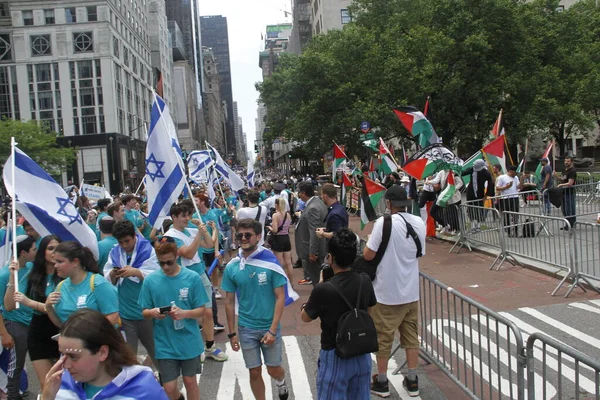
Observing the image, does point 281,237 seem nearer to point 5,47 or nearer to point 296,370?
point 296,370

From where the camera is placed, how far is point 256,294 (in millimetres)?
4926

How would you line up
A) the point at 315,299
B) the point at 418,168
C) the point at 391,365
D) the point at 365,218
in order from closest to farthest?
the point at 315,299
the point at 391,365
the point at 365,218
the point at 418,168

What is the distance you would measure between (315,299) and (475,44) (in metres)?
24.5

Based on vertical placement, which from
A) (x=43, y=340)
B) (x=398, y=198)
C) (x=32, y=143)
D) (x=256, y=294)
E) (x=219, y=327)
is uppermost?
(x=32, y=143)

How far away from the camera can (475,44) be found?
25.9 metres

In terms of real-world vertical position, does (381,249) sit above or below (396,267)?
above

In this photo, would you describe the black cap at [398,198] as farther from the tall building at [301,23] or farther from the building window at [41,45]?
the tall building at [301,23]

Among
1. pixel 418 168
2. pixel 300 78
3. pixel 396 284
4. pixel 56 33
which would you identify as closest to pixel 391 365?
pixel 396 284

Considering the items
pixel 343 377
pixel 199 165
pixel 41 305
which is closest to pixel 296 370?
pixel 343 377

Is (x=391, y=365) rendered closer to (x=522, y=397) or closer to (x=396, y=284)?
(x=396, y=284)

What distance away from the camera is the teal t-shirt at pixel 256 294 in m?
4.91

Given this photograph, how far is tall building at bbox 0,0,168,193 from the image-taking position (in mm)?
59750

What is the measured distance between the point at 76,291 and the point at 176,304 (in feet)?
2.62

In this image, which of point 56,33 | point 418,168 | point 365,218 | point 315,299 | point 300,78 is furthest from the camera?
point 56,33
